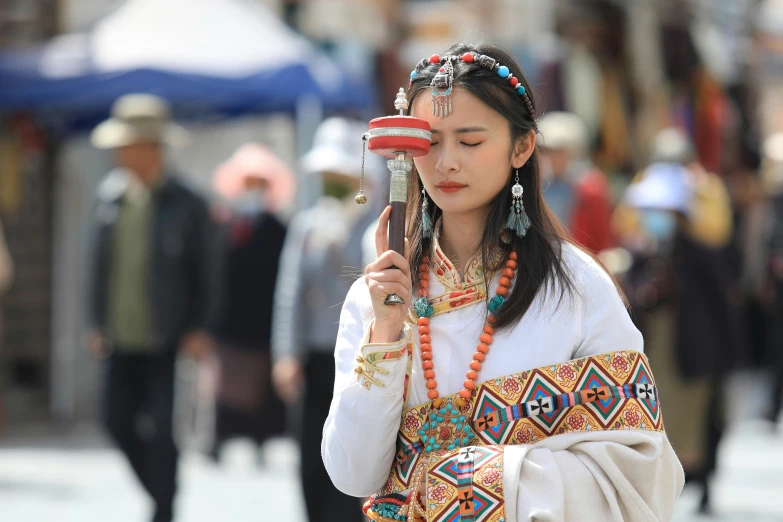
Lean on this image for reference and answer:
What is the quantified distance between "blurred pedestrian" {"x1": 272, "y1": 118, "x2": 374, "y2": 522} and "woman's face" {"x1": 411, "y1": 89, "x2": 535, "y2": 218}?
9.88ft

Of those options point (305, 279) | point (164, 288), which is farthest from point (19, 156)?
point (305, 279)

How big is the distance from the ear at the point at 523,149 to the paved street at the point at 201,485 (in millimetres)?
4968

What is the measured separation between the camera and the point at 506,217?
3088 millimetres

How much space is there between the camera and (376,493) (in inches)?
119

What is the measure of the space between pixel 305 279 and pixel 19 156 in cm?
581

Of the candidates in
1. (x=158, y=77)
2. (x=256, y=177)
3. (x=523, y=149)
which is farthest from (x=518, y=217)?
(x=256, y=177)

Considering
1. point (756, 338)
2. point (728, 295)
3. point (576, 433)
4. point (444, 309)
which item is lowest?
point (756, 338)

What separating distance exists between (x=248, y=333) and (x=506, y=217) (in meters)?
7.41

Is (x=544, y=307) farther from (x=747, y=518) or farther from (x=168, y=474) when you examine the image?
(x=747, y=518)

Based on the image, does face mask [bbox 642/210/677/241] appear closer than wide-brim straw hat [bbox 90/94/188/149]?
No

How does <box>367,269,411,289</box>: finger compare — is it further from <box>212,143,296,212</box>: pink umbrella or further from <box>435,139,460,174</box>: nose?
Result: <box>212,143,296,212</box>: pink umbrella

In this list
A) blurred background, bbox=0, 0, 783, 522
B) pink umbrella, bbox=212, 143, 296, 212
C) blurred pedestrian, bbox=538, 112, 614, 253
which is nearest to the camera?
blurred background, bbox=0, 0, 783, 522

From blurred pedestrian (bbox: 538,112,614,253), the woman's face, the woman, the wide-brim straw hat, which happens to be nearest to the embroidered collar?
the woman

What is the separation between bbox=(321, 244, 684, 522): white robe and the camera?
2824 mm
